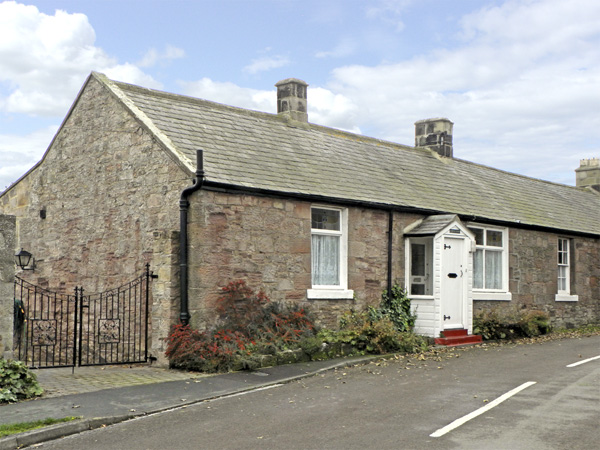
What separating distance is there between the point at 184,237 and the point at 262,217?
1800 mm

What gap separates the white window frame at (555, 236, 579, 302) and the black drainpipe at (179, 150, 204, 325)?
43.6ft

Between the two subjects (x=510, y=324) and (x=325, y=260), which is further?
(x=510, y=324)

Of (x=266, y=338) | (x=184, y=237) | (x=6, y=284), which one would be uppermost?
(x=184, y=237)

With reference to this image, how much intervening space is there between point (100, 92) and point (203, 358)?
7.24m

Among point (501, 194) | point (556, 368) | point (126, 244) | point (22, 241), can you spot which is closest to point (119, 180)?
point (126, 244)

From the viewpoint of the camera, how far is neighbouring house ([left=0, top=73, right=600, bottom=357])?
1298 cm

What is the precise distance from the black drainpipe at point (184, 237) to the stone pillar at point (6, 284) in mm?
3123

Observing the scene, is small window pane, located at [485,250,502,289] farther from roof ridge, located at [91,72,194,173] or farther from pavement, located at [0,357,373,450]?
roof ridge, located at [91,72,194,173]

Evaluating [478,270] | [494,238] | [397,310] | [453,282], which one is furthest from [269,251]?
[494,238]

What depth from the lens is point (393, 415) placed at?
8070 mm

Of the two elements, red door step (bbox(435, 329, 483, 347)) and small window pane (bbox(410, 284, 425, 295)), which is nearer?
red door step (bbox(435, 329, 483, 347))

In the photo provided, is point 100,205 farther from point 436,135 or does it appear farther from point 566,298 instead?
point 566,298

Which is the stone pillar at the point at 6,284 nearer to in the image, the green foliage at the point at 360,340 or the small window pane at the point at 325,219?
the green foliage at the point at 360,340

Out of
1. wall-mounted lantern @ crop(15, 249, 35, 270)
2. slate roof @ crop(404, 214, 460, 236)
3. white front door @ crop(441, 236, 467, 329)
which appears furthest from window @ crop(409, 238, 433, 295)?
wall-mounted lantern @ crop(15, 249, 35, 270)
